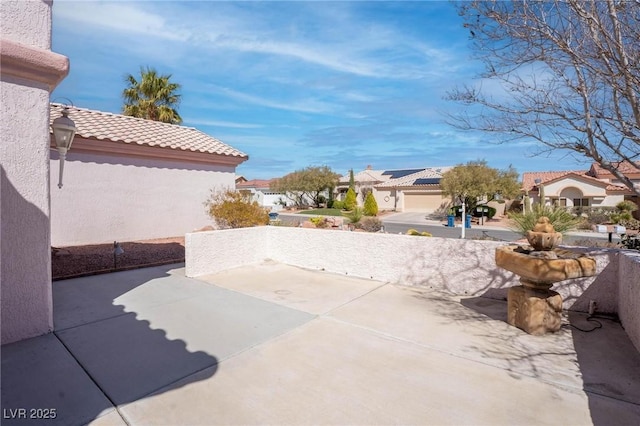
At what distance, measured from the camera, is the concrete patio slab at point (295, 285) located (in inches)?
251

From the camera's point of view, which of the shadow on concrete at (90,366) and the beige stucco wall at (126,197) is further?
the beige stucco wall at (126,197)

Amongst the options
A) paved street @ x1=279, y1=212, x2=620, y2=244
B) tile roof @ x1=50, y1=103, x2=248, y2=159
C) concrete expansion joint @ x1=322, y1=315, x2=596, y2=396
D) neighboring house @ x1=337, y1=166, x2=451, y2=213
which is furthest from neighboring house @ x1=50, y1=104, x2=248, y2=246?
neighboring house @ x1=337, y1=166, x2=451, y2=213

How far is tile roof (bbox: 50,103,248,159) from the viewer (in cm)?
1203

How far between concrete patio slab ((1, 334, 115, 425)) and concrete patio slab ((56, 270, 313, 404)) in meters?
0.13

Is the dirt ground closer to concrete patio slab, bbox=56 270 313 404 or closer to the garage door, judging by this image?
concrete patio slab, bbox=56 270 313 404

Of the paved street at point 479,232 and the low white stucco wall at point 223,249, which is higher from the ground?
the low white stucco wall at point 223,249

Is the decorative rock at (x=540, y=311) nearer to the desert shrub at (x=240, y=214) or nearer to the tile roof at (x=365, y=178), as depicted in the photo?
the desert shrub at (x=240, y=214)

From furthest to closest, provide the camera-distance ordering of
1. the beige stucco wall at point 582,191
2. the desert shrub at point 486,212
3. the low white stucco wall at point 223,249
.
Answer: the desert shrub at point 486,212, the beige stucco wall at point 582,191, the low white stucco wall at point 223,249

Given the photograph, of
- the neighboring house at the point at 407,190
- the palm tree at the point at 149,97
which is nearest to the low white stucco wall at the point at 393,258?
the palm tree at the point at 149,97

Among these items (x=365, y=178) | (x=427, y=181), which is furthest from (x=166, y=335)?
(x=365, y=178)

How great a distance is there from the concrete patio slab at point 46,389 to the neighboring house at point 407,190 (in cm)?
3457

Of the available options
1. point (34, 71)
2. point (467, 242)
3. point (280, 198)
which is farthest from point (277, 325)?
point (280, 198)

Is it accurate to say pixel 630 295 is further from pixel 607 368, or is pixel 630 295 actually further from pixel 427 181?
pixel 427 181

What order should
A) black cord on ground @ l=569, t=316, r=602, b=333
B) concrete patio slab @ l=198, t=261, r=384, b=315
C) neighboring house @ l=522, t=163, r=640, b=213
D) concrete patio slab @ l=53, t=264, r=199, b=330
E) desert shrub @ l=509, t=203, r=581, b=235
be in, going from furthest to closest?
neighboring house @ l=522, t=163, r=640, b=213, desert shrub @ l=509, t=203, r=581, b=235, concrete patio slab @ l=198, t=261, r=384, b=315, concrete patio slab @ l=53, t=264, r=199, b=330, black cord on ground @ l=569, t=316, r=602, b=333
